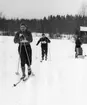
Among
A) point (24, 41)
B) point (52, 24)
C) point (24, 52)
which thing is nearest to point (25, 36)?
point (24, 41)

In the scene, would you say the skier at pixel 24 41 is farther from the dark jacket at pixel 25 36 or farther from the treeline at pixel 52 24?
the treeline at pixel 52 24

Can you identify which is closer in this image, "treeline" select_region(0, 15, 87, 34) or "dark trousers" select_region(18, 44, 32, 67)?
"dark trousers" select_region(18, 44, 32, 67)

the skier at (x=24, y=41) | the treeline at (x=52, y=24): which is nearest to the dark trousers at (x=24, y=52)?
the skier at (x=24, y=41)

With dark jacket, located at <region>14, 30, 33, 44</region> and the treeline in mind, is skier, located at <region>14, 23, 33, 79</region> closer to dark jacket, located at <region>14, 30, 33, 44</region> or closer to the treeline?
dark jacket, located at <region>14, 30, 33, 44</region>

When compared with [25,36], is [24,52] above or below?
below

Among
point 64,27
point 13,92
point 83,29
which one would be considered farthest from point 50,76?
point 64,27

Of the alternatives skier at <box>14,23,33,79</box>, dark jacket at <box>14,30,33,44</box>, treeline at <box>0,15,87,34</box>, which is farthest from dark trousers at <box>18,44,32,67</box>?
treeline at <box>0,15,87,34</box>

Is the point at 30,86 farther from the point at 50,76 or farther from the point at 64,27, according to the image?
the point at 64,27

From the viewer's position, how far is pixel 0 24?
86.8m

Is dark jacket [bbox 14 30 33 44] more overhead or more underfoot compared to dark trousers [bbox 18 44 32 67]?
more overhead

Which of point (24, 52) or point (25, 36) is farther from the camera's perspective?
point (24, 52)

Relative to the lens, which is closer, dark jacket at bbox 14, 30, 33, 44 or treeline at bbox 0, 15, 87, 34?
dark jacket at bbox 14, 30, 33, 44

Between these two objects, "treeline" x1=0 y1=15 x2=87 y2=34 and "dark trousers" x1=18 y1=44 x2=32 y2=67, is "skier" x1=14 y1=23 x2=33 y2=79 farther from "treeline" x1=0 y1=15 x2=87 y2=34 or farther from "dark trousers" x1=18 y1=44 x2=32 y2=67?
"treeline" x1=0 y1=15 x2=87 y2=34

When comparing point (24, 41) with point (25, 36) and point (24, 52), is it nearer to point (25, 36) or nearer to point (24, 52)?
point (25, 36)
